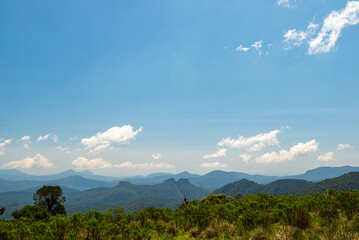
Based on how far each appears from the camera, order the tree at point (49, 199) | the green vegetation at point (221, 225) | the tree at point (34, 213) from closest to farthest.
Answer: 1. the green vegetation at point (221, 225)
2. the tree at point (34, 213)
3. the tree at point (49, 199)

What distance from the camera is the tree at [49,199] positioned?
184ft

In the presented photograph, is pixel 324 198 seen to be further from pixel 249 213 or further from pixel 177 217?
pixel 177 217

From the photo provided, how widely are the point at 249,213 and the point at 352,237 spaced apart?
4983mm

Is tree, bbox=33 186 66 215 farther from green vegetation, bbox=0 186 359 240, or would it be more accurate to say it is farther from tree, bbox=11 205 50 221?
green vegetation, bbox=0 186 359 240

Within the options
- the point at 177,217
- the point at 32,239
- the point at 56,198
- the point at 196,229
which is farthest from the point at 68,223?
the point at 56,198

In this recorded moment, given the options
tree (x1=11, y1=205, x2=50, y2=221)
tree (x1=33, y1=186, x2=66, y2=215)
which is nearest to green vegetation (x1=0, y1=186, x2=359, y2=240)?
tree (x1=11, y1=205, x2=50, y2=221)

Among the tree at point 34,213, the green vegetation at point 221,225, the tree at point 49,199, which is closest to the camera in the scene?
the green vegetation at point 221,225

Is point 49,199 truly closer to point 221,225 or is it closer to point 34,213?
point 34,213

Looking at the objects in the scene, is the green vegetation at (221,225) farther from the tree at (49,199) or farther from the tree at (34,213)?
the tree at (49,199)

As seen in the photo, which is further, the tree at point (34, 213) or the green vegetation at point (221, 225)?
the tree at point (34, 213)

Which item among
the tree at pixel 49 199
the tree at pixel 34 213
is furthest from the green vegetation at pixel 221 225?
the tree at pixel 49 199

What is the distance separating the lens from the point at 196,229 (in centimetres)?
1274

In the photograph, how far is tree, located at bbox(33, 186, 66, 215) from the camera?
56125 millimetres

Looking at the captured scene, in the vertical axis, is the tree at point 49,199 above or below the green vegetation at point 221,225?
below
